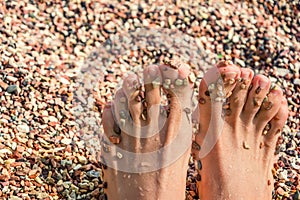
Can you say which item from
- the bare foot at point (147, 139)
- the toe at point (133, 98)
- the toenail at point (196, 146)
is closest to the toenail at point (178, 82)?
the bare foot at point (147, 139)

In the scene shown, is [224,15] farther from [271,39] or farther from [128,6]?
[128,6]

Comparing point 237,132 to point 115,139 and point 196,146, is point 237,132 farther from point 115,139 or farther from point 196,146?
point 115,139

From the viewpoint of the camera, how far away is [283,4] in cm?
279

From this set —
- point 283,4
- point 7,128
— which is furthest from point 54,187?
point 283,4

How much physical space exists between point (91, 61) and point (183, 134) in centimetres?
61

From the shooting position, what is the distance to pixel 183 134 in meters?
2.01

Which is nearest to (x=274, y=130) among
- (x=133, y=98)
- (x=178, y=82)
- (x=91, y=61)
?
(x=178, y=82)

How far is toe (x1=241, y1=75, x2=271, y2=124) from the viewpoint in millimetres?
2059

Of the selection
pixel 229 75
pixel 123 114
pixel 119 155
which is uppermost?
pixel 229 75

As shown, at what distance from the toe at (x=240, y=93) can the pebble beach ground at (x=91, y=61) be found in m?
0.22

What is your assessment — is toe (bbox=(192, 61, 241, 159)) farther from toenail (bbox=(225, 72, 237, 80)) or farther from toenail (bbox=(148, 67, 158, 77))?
toenail (bbox=(148, 67, 158, 77))

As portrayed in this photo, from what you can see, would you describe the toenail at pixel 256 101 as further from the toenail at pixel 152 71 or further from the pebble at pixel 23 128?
the pebble at pixel 23 128

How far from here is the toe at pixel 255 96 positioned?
2.06m

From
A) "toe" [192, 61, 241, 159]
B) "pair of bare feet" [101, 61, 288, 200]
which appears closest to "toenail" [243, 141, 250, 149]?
"pair of bare feet" [101, 61, 288, 200]
